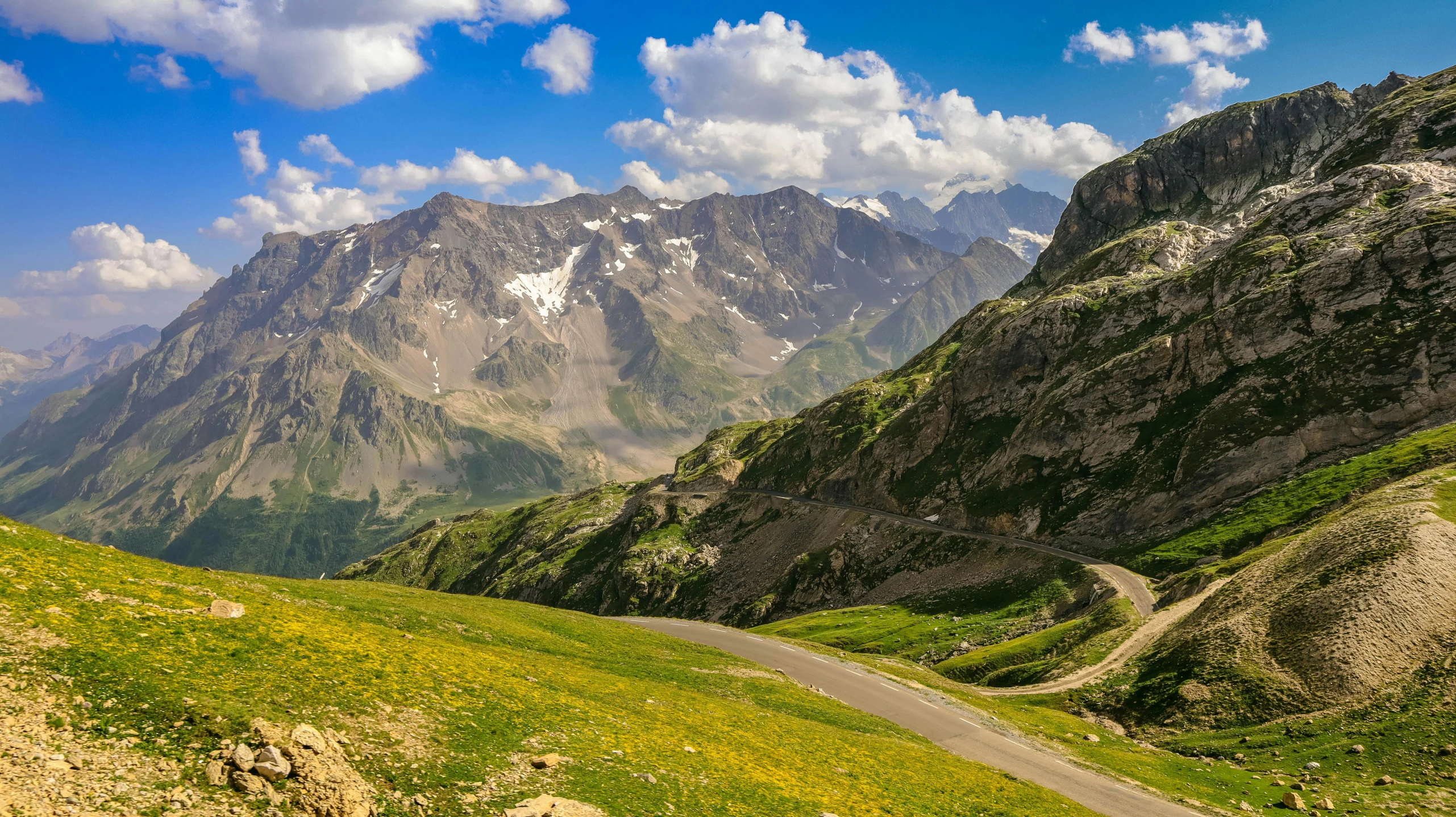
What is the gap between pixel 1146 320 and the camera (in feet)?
398

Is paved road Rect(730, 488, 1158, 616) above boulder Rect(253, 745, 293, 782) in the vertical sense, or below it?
above

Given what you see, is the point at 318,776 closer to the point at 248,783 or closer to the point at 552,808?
the point at 248,783

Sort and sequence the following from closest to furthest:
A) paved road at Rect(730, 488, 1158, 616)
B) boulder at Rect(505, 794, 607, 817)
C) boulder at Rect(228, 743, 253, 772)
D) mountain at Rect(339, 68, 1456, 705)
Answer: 1. boulder at Rect(228, 743, 253, 772)
2. boulder at Rect(505, 794, 607, 817)
3. mountain at Rect(339, 68, 1456, 705)
4. paved road at Rect(730, 488, 1158, 616)

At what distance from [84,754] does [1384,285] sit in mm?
133101

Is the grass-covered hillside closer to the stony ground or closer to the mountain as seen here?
the stony ground

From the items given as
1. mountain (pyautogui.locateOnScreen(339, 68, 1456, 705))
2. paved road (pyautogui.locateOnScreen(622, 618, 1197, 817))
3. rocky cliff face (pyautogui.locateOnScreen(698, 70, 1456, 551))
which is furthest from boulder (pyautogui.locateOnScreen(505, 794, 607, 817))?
rocky cliff face (pyautogui.locateOnScreen(698, 70, 1456, 551))

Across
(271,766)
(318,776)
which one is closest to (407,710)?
(318,776)

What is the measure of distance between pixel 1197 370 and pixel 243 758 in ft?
405

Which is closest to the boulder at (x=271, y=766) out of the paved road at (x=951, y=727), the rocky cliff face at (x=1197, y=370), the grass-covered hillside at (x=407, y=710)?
the grass-covered hillside at (x=407, y=710)

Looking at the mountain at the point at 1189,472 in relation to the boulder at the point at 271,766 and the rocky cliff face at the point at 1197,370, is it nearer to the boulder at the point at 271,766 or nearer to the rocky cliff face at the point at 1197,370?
the rocky cliff face at the point at 1197,370

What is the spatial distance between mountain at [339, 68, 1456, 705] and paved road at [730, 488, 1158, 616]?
5.10 feet

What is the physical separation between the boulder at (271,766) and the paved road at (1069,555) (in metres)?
77.9

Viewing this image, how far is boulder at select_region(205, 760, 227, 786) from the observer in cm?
1631

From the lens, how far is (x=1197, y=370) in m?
103
